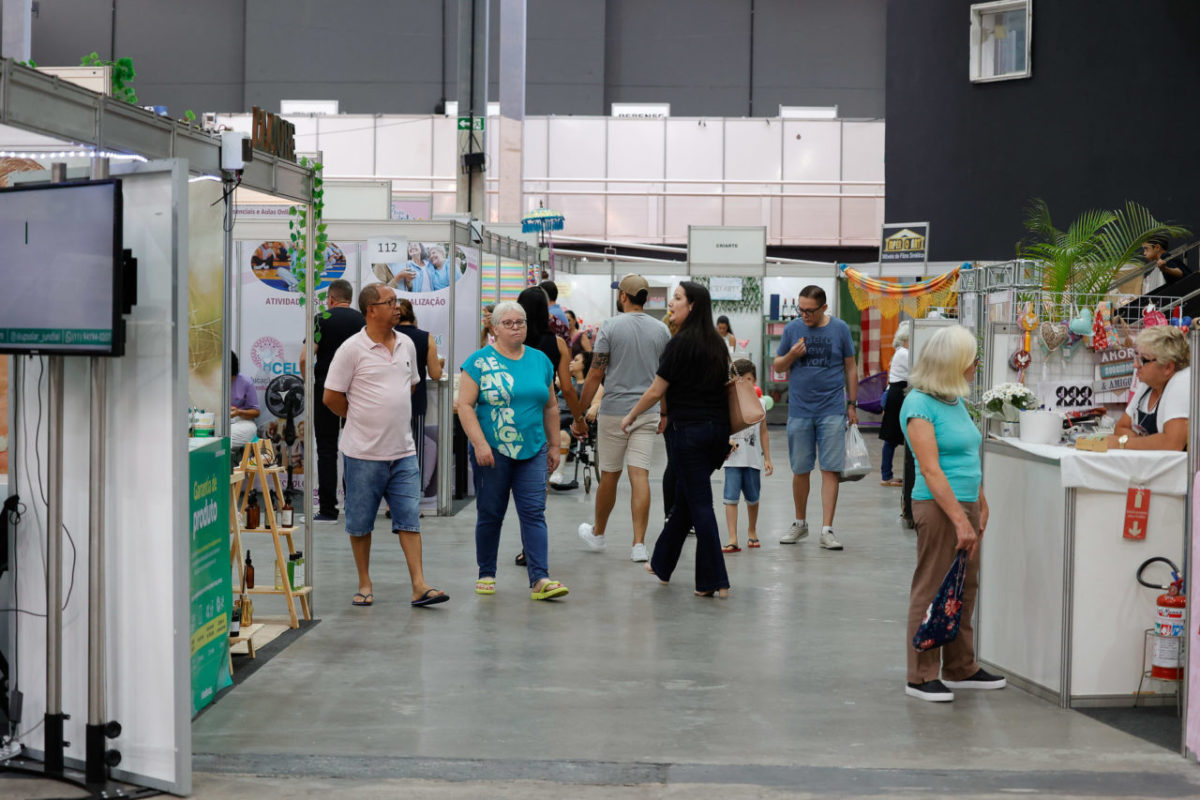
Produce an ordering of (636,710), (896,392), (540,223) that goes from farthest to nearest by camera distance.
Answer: (540,223), (896,392), (636,710)

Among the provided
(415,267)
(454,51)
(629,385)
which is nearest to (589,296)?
(454,51)

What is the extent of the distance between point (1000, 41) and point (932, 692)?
14216mm

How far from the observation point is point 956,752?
4.20 meters

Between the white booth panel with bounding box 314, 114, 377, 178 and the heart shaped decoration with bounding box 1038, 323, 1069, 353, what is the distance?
1744cm

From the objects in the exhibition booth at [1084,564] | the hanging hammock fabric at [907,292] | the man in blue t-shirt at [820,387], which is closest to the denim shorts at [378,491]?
the exhibition booth at [1084,564]

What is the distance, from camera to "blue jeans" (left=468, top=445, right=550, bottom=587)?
6414mm

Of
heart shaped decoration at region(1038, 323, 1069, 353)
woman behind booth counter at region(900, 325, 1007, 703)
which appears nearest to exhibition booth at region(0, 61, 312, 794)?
woman behind booth counter at region(900, 325, 1007, 703)

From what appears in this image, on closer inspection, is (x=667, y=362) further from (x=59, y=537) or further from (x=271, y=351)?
(x=271, y=351)

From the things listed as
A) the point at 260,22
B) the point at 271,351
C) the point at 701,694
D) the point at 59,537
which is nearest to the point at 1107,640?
the point at 701,694

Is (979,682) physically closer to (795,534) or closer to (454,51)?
(795,534)

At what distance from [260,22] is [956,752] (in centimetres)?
2271

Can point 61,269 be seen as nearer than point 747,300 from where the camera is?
Yes

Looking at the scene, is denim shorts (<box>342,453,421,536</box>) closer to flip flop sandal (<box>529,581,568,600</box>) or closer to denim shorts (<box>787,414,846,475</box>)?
flip flop sandal (<box>529,581,568,600</box>)

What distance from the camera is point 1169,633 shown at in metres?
4.55
